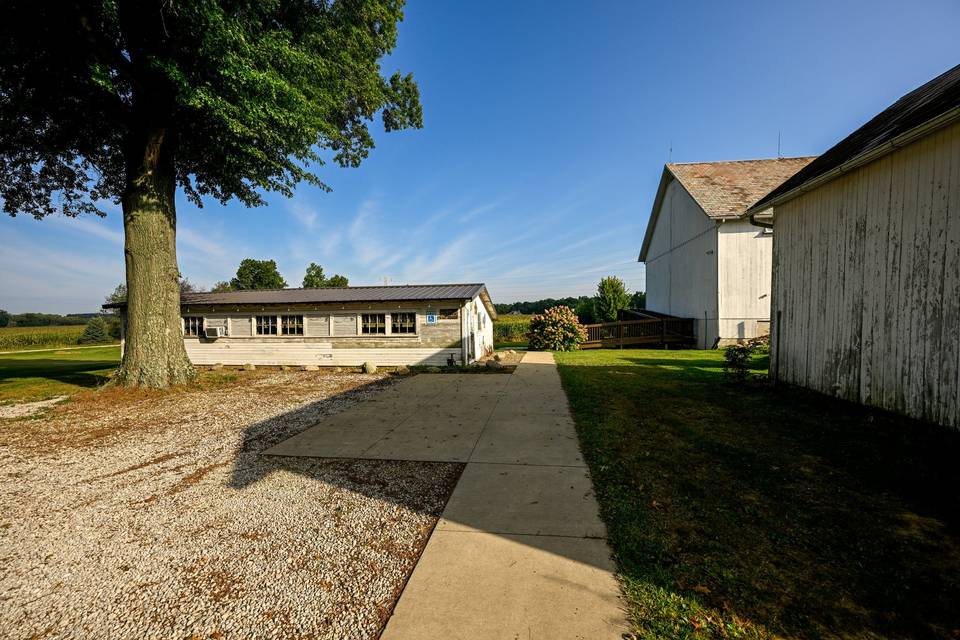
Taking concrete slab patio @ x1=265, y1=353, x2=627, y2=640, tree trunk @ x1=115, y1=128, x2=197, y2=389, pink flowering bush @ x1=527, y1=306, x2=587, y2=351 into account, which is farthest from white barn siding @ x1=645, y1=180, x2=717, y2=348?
tree trunk @ x1=115, y1=128, x2=197, y2=389

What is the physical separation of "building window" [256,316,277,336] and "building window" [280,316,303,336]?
0.39 metres

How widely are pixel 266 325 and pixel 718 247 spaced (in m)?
21.6

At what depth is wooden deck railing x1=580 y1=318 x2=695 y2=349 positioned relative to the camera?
65.0 ft

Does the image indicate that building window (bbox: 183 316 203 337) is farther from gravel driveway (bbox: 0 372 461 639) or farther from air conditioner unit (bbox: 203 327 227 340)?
gravel driveway (bbox: 0 372 461 639)

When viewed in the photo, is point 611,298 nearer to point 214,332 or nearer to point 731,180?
point 731,180

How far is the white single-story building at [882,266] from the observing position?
16.1ft

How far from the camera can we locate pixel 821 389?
702cm

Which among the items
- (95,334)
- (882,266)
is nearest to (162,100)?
(882,266)

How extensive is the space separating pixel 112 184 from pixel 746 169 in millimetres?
30401

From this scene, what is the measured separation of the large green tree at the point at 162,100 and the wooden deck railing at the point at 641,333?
51.7ft

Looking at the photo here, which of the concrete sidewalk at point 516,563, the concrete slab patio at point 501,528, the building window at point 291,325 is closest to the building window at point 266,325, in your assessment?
the building window at point 291,325

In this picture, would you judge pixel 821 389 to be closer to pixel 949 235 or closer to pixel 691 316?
pixel 949 235

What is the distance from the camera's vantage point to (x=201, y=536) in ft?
10.5

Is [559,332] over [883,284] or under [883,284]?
under
